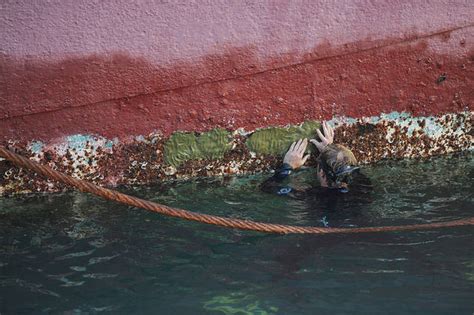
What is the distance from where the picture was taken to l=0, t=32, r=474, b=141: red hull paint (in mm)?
4863

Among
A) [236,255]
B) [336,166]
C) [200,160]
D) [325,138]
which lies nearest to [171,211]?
[236,255]

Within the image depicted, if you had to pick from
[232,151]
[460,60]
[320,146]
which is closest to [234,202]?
[232,151]

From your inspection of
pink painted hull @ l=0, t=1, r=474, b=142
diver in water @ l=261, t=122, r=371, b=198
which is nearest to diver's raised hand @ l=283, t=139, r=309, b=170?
diver in water @ l=261, t=122, r=371, b=198

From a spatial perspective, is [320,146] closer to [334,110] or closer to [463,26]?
[334,110]

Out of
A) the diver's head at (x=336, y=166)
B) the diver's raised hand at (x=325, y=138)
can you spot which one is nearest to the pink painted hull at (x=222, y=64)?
the diver's raised hand at (x=325, y=138)

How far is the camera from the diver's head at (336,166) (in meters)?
5.26

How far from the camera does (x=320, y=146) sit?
18.2 feet

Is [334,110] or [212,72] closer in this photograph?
[212,72]

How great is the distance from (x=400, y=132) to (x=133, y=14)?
2.67m

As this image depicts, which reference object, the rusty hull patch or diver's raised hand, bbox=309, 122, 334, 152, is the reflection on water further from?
diver's raised hand, bbox=309, 122, 334, 152

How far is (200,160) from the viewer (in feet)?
17.9

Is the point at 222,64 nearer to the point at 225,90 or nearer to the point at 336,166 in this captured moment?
the point at 225,90

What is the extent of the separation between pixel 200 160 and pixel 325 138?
114cm

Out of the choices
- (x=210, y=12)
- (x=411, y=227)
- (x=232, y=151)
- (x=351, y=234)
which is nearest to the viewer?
(x=411, y=227)
